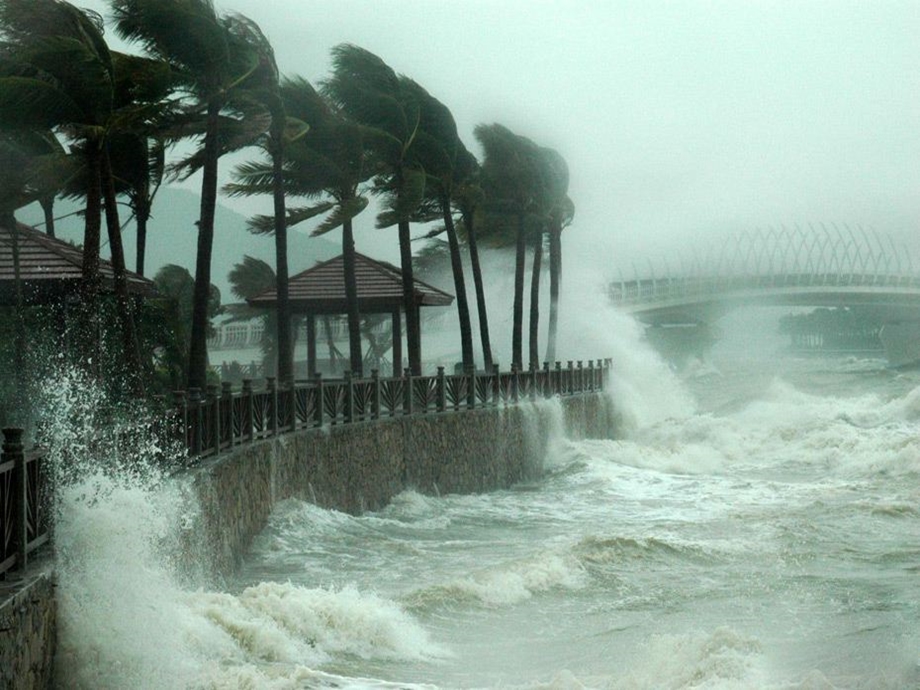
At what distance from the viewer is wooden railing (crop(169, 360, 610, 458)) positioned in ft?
52.9

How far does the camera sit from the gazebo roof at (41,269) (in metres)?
23.0

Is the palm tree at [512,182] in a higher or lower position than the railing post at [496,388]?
higher

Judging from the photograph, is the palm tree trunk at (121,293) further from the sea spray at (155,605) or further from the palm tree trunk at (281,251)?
the sea spray at (155,605)

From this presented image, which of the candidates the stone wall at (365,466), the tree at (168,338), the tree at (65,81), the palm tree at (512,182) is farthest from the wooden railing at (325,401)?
the palm tree at (512,182)

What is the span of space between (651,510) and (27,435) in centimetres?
1042

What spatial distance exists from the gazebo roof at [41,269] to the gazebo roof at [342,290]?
617 centimetres

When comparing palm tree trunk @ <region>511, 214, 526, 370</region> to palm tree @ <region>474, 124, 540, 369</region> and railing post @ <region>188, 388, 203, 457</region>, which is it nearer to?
palm tree @ <region>474, 124, 540, 369</region>

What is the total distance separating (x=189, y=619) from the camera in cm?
Result: 1121

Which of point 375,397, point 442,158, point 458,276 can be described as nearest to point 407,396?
point 375,397

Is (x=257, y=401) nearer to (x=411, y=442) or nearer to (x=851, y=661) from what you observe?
(x=411, y=442)

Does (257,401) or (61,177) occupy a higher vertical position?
(61,177)

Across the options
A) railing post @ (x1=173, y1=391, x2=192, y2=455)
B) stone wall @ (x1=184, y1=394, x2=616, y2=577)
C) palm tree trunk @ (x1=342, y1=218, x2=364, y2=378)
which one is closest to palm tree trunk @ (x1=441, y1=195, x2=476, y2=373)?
stone wall @ (x1=184, y1=394, x2=616, y2=577)

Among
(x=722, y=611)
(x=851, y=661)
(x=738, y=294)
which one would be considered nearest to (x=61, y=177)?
(x=722, y=611)

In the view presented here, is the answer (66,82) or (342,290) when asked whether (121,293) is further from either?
(342,290)
